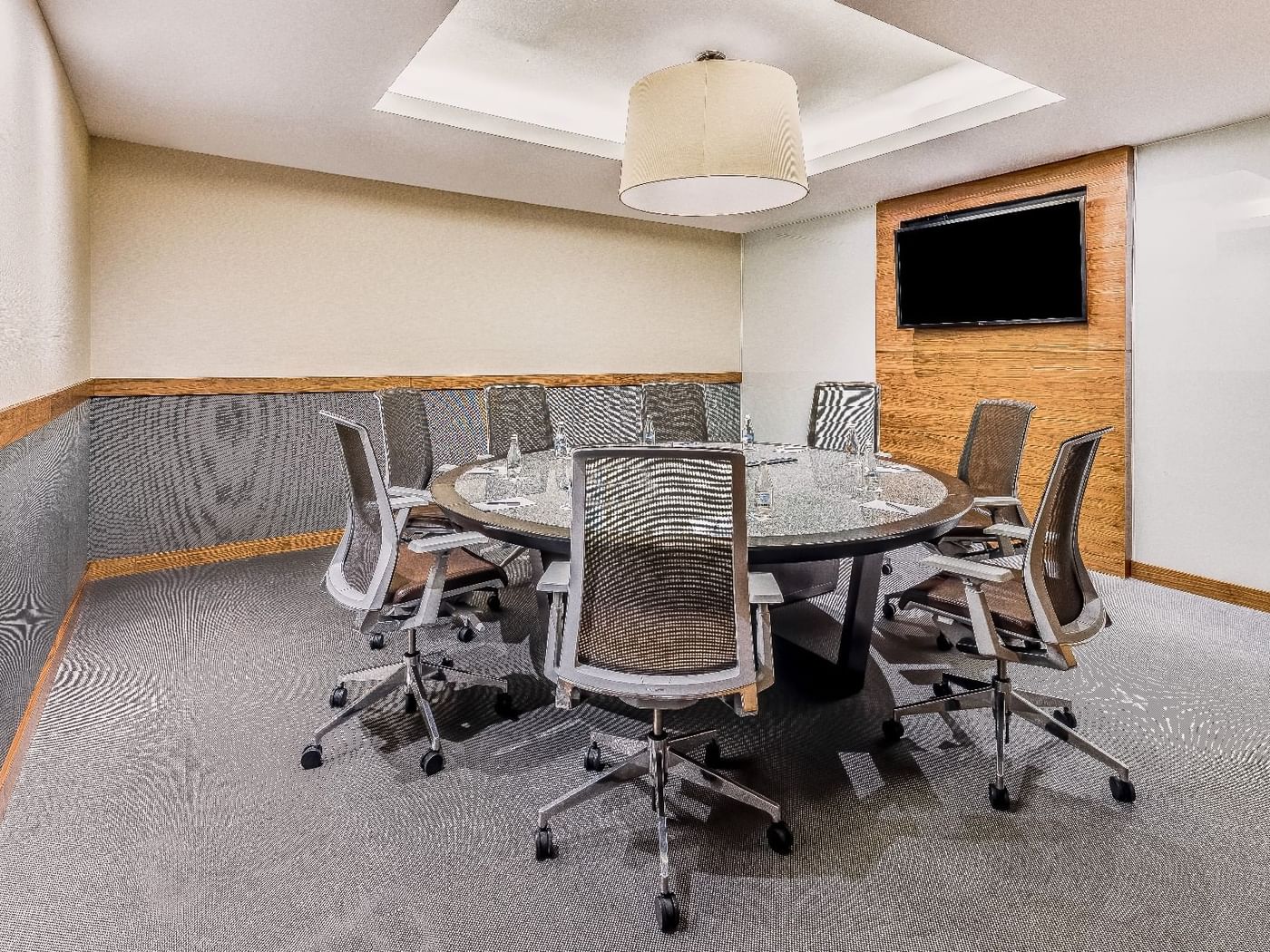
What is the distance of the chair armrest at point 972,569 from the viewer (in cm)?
204

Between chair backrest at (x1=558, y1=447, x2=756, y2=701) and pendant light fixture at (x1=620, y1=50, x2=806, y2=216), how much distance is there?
165 cm

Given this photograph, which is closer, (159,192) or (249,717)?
(249,717)

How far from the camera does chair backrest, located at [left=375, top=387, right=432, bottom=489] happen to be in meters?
3.77

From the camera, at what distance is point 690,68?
2.95m

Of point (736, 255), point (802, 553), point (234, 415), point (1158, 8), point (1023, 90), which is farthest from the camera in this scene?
point (736, 255)

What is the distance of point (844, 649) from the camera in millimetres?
2984

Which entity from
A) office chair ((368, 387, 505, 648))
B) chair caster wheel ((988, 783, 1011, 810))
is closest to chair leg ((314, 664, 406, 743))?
office chair ((368, 387, 505, 648))

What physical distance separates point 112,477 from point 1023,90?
5.82 metres

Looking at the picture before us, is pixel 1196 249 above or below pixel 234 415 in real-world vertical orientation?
above

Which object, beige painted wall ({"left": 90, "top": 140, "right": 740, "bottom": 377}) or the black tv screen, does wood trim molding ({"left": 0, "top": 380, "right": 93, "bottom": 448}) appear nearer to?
beige painted wall ({"left": 90, "top": 140, "right": 740, "bottom": 377})

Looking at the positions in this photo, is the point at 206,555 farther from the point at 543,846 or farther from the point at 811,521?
the point at 811,521

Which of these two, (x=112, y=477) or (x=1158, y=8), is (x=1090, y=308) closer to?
(x=1158, y=8)

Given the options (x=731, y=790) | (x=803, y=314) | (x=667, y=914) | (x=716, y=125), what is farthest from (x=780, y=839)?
(x=803, y=314)

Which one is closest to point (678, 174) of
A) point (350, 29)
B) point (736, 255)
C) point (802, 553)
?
point (350, 29)
